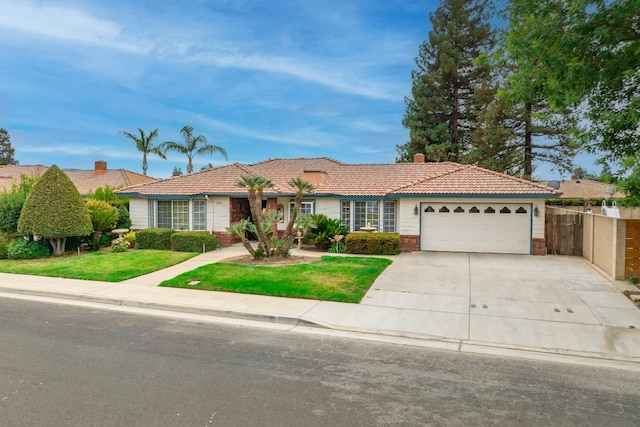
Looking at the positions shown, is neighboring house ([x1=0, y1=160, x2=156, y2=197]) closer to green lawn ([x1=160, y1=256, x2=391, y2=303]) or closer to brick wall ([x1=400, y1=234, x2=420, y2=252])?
brick wall ([x1=400, y1=234, x2=420, y2=252])

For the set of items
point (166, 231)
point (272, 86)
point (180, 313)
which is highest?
point (272, 86)

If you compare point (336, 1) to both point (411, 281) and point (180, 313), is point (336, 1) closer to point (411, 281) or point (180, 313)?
point (411, 281)

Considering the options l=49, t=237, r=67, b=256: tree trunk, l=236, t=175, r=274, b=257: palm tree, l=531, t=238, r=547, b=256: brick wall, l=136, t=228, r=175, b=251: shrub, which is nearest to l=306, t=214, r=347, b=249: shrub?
l=236, t=175, r=274, b=257: palm tree

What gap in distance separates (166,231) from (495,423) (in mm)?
17111

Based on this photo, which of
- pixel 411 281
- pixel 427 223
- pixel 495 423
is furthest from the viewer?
pixel 427 223

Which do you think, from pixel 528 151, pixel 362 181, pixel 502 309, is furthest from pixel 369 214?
pixel 528 151

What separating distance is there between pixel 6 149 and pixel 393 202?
73231mm

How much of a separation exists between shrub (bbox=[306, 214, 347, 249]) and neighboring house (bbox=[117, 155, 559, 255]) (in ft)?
8.47

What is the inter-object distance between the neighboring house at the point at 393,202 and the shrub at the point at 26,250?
5612mm

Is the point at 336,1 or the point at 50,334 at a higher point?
the point at 336,1

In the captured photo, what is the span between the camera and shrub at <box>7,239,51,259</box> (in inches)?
636

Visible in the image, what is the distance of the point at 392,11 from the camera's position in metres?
16.1

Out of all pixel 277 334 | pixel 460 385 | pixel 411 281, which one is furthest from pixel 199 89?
pixel 460 385

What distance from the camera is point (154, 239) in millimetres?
18797
